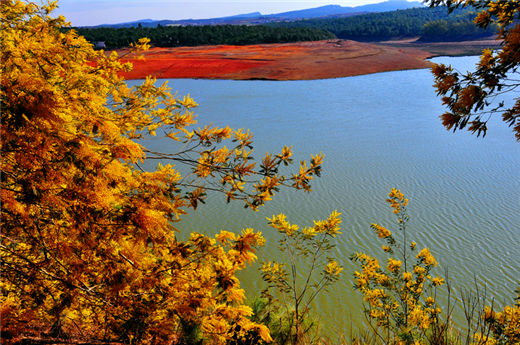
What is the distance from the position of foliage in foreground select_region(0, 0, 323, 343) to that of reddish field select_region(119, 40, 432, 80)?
74.2 feet

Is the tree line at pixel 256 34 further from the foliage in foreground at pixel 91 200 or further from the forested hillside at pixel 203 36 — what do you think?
the foliage in foreground at pixel 91 200

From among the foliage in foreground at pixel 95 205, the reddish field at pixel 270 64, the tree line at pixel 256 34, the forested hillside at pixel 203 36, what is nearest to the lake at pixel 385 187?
the foliage in foreground at pixel 95 205

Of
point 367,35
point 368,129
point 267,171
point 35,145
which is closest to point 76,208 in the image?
point 35,145

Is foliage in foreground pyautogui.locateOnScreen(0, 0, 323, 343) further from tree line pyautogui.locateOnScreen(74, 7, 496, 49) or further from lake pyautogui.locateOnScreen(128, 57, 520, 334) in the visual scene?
tree line pyautogui.locateOnScreen(74, 7, 496, 49)

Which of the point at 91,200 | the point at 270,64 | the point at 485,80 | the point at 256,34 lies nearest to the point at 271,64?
the point at 270,64

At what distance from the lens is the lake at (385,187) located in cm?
529

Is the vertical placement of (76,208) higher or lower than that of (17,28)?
lower

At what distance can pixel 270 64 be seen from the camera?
27.3 m

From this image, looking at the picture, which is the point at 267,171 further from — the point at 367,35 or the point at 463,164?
the point at 367,35

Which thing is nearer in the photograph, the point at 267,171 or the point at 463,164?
the point at 267,171

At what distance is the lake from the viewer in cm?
529

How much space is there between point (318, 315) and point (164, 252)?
2799mm

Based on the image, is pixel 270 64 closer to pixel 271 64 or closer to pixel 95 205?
pixel 271 64

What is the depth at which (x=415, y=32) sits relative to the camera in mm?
61938
